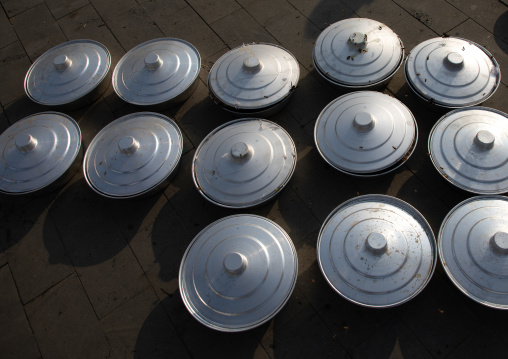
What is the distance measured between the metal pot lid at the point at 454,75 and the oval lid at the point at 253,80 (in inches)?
74.1

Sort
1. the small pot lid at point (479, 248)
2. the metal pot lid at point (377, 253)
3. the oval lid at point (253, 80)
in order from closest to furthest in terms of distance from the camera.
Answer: the small pot lid at point (479, 248), the metal pot lid at point (377, 253), the oval lid at point (253, 80)

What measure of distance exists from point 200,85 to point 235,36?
1363 mm

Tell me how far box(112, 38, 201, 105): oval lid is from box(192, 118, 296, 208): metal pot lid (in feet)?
4.68

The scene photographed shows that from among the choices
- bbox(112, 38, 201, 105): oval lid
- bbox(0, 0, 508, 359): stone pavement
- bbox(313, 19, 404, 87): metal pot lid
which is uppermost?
bbox(313, 19, 404, 87): metal pot lid

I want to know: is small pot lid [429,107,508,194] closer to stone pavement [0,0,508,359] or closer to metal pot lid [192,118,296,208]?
stone pavement [0,0,508,359]

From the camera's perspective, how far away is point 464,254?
4195mm

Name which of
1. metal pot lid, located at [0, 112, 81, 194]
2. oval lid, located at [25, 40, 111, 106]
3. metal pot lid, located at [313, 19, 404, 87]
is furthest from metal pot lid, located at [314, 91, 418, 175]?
oval lid, located at [25, 40, 111, 106]

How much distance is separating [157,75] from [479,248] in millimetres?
5339

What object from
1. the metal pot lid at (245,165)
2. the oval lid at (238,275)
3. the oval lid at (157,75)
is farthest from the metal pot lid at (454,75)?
the oval lid at (157,75)

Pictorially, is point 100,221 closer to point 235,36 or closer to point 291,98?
point 291,98

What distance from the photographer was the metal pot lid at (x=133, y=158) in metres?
5.29

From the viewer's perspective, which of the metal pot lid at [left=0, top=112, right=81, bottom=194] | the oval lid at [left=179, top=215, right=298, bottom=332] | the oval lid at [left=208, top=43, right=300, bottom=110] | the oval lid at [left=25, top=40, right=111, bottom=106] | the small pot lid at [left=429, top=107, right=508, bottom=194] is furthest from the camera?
the oval lid at [left=25, top=40, right=111, bottom=106]

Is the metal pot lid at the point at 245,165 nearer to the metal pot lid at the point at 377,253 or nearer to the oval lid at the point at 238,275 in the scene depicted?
the oval lid at the point at 238,275

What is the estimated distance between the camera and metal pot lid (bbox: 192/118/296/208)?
497 cm
